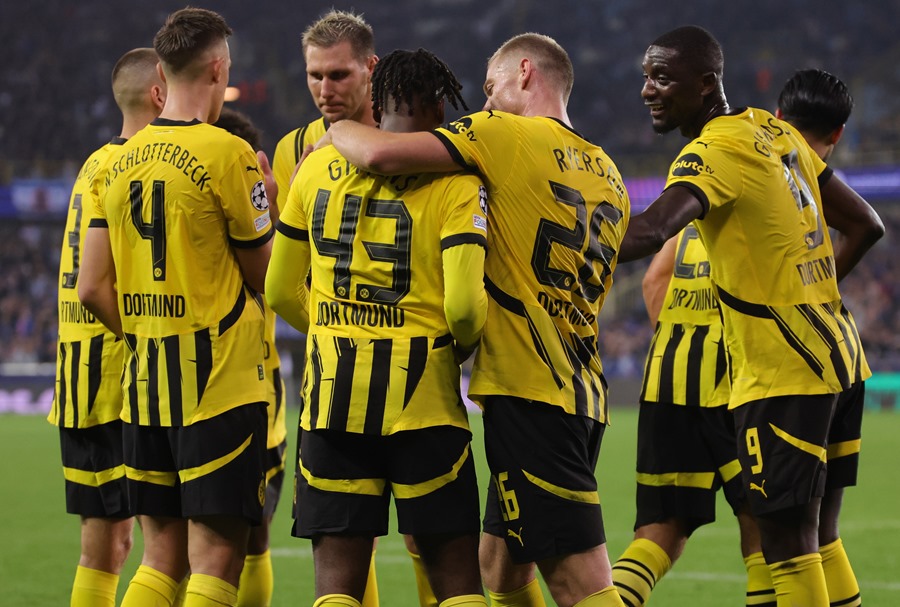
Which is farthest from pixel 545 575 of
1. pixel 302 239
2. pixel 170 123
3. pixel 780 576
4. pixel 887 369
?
pixel 887 369

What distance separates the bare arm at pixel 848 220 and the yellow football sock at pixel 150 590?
9.22 ft

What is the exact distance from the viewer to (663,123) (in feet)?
13.8

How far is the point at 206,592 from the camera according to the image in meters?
3.88

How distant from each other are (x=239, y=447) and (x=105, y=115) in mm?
27151

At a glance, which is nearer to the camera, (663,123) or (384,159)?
(384,159)

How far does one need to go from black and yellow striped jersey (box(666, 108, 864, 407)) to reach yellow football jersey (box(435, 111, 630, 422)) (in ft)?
1.75

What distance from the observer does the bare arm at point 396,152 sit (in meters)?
3.30

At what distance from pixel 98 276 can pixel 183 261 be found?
0.36 m

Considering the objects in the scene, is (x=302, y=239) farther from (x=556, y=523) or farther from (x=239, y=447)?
(x=556, y=523)

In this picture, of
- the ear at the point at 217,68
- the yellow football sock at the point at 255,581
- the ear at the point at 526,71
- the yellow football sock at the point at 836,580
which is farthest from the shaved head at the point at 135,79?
the yellow football sock at the point at 836,580

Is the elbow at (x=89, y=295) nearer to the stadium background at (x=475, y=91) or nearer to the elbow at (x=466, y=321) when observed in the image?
the elbow at (x=466, y=321)

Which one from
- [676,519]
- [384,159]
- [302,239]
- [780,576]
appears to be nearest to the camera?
[384,159]

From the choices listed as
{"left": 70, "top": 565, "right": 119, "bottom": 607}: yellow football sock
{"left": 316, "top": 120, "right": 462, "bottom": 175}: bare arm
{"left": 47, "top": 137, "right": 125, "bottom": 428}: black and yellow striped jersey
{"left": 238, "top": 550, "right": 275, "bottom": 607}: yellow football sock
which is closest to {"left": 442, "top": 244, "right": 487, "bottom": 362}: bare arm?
{"left": 316, "top": 120, "right": 462, "bottom": 175}: bare arm

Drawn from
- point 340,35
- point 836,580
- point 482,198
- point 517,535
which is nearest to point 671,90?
point 482,198
